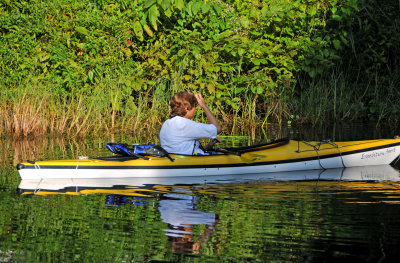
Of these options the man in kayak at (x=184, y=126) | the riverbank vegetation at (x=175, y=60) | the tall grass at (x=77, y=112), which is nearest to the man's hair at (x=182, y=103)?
the man in kayak at (x=184, y=126)

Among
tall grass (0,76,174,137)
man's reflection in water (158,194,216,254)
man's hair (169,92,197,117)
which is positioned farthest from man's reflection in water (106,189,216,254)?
tall grass (0,76,174,137)

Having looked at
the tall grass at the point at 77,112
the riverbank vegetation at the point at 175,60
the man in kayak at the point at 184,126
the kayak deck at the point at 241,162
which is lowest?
the kayak deck at the point at 241,162

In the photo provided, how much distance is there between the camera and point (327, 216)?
22.2 feet

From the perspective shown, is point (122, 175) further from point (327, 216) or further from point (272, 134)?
point (272, 134)

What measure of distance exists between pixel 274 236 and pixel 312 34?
11.2m

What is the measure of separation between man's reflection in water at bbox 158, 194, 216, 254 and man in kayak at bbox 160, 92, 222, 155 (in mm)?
1189

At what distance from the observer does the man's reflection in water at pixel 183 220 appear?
18.7ft

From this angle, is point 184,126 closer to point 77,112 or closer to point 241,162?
point 241,162

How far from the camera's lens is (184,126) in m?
9.05

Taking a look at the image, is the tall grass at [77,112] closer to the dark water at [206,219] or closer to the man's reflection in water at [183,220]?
the dark water at [206,219]

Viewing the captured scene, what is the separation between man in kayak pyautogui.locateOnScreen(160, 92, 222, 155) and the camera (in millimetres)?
8969

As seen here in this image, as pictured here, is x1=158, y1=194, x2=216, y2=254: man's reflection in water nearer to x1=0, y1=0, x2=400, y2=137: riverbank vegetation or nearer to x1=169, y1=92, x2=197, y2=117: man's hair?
x1=169, y1=92, x2=197, y2=117: man's hair

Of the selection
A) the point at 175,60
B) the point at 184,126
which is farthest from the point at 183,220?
the point at 175,60

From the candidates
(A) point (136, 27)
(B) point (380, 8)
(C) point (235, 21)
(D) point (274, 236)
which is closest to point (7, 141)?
(A) point (136, 27)
